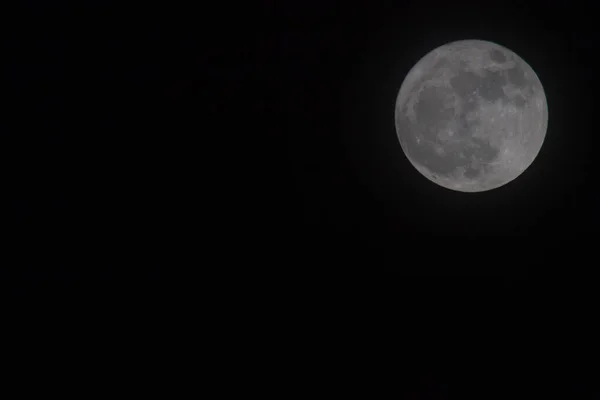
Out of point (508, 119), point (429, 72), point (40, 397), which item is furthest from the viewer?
point (40, 397)

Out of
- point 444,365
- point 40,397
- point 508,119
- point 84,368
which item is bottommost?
point 40,397

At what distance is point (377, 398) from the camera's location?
14.9 ft

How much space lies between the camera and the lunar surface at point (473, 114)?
3.54m

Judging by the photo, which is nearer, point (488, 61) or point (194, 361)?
point (488, 61)

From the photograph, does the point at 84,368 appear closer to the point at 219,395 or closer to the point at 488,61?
the point at 219,395

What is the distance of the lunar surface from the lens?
354 centimetres

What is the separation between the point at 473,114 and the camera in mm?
3508

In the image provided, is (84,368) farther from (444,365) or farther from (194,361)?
(444,365)

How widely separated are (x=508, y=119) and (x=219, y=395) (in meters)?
3.76

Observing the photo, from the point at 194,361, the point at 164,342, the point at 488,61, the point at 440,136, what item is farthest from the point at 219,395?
the point at 488,61

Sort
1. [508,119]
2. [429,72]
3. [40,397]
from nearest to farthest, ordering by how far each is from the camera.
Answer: [508,119] < [429,72] < [40,397]

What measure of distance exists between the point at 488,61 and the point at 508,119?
0.52 meters

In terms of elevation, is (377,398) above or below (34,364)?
above

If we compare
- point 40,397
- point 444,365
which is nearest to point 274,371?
point 444,365
